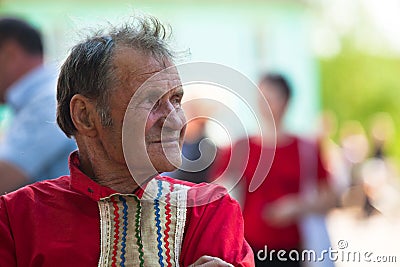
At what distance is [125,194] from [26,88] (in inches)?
50.2

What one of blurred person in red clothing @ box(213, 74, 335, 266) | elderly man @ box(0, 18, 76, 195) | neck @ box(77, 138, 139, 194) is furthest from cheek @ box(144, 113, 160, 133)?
blurred person in red clothing @ box(213, 74, 335, 266)

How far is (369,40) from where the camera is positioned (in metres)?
13.6

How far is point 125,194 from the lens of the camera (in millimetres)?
1559

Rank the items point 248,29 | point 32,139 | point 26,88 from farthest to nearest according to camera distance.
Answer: point 248,29 → point 26,88 → point 32,139

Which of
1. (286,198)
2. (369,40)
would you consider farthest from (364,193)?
(369,40)

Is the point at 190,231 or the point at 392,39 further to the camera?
the point at 392,39

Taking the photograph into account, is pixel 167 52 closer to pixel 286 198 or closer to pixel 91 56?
pixel 91 56

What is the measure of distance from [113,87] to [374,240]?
1.66m

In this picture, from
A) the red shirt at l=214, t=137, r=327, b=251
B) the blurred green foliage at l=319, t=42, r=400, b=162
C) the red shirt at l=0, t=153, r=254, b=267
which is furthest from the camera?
the blurred green foliage at l=319, t=42, r=400, b=162

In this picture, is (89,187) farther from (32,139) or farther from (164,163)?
(32,139)

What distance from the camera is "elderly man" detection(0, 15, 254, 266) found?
59.4 inches

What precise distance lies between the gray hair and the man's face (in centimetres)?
2

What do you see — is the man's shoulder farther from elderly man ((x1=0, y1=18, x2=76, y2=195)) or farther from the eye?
elderly man ((x1=0, y1=18, x2=76, y2=195))

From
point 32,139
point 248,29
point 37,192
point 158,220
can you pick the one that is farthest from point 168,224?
point 248,29
